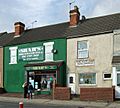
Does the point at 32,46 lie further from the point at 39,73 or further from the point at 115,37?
the point at 115,37

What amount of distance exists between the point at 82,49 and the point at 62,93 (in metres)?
5.29

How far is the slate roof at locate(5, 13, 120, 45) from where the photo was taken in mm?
29344

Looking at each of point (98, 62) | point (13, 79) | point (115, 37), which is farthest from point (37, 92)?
point (115, 37)

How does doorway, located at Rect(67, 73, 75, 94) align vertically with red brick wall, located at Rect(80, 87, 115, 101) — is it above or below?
above

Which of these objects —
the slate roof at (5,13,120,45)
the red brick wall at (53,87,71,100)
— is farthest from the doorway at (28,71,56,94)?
the red brick wall at (53,87,71,100)

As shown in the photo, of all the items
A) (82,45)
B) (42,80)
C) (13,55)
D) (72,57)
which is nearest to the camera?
(82,45)

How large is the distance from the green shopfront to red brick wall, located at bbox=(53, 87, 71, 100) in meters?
2.65

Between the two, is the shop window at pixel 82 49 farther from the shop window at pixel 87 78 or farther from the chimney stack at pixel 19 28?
the chimney stack at pixel 19 28

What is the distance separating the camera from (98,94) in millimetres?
24844

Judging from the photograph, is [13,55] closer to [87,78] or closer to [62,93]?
[87,78]

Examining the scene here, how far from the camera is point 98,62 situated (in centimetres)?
2861

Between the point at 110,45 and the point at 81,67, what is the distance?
3.83 meters

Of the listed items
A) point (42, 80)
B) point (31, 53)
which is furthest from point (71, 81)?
point (31, 53)

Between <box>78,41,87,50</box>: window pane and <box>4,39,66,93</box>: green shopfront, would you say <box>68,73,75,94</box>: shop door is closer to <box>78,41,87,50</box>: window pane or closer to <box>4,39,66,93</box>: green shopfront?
<box>4,39,66,93</box>: green shopfront
